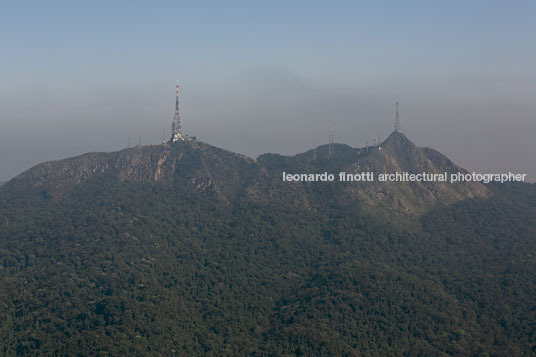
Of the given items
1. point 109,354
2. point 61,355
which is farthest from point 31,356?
point 109,354

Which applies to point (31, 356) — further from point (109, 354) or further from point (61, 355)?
point (109, 354)
